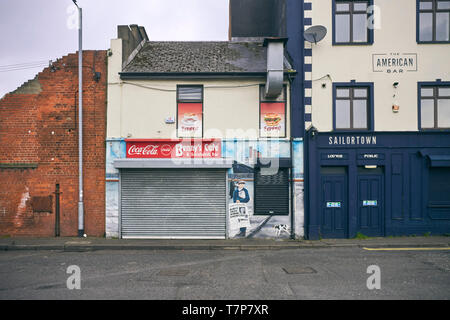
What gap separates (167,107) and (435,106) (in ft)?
34.9

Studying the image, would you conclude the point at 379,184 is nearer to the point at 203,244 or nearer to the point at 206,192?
the point at 206,192

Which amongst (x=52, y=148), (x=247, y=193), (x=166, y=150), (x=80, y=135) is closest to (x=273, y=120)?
(x=247, y=193)

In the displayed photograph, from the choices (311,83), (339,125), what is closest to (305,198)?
(339,125)

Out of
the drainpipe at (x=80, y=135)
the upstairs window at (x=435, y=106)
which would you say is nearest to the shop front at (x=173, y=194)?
the drainpipe at (x=80, y=135)

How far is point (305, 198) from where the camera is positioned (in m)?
13.1

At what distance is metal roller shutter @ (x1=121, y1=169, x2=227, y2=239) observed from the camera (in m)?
13.1

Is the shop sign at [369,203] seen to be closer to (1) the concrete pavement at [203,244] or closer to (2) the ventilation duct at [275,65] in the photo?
(1) the concrete pavement at [203,244]

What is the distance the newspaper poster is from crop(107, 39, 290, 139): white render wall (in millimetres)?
2766

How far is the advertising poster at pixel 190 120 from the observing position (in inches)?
523

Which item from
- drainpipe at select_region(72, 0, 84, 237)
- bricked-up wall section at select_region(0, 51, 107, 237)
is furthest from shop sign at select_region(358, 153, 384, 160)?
drainpipe at select_region(72, 0, 84, 237)

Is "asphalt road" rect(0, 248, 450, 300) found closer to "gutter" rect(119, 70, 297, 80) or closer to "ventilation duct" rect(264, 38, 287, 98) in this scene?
"ventilation duct" rect(264, 38, 287, 98)

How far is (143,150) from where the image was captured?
13.1m
